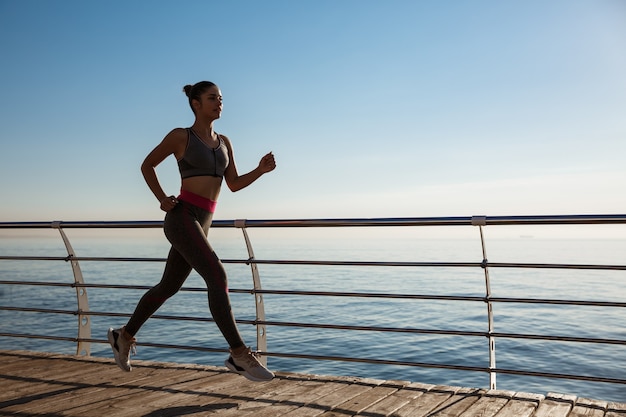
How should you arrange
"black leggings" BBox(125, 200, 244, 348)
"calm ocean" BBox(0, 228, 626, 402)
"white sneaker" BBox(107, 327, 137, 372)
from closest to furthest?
"black leggings" BBox(125, 200, 244, 348) → "white sneaker" BBox(107, 327, 137, 372) → "calm ocean" BBox(0, 228, 626, 402)

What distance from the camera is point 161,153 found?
3.42 m

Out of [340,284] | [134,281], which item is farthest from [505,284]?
[134,281]

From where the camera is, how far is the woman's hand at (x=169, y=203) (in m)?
3.33

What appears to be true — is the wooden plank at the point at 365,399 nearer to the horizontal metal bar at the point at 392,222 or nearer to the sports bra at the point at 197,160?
the horizontal metal bar at the point at 392,222

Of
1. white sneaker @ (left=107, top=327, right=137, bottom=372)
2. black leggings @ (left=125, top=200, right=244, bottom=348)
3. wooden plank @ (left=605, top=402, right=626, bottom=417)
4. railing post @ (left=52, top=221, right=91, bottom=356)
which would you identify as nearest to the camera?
wooden plank @ (left=605, top=402, right=626, bottom=417)

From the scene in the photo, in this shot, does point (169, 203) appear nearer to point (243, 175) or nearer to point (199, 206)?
point (199, 206)

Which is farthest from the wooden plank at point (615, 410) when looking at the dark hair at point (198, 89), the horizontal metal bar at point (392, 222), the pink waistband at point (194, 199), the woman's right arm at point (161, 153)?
the dark hair at point (198, 89)

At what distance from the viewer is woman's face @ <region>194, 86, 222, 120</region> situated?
11.5 ft

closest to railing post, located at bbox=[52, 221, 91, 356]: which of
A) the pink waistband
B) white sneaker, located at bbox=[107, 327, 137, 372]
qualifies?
white sneaker, located at bbox=[107, 327, 137, 372]

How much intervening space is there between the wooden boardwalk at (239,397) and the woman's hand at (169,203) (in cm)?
102

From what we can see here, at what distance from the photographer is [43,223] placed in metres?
5.03

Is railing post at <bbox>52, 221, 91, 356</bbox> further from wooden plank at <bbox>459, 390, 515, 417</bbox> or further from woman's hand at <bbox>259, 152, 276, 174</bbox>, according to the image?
wooden plank at <bbox>459, 390, 515, 417</bbox>

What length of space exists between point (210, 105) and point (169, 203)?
0.59 m

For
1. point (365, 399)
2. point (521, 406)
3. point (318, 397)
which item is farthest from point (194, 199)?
point (521, 406)
